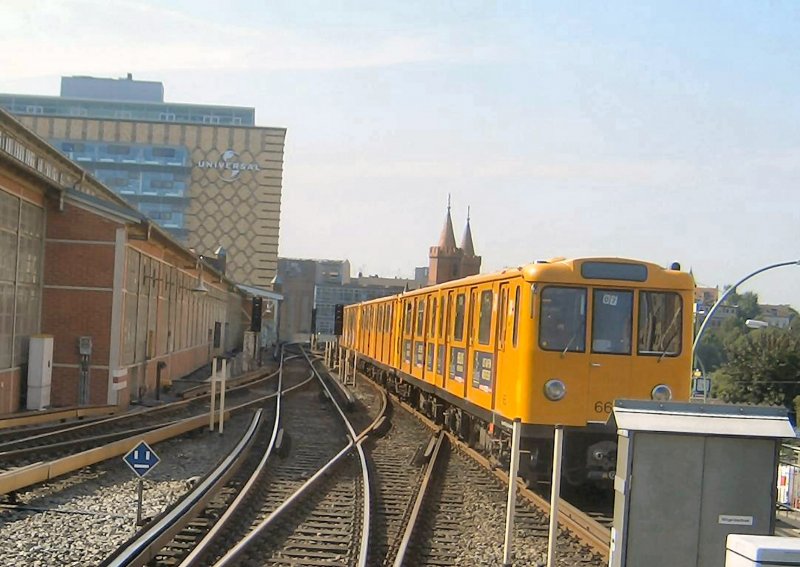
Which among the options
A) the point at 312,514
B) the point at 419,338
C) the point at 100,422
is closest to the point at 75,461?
the point at 312,514

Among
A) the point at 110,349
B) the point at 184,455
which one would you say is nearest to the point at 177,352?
the point at 110,349

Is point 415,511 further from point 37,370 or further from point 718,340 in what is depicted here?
point 718,340

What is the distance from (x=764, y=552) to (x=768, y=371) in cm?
4868

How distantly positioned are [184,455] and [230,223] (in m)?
68.2

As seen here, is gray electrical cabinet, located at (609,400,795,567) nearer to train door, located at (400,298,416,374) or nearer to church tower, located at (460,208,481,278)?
train door, located at (400,298,416,374)

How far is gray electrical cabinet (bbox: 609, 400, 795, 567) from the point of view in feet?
21.4

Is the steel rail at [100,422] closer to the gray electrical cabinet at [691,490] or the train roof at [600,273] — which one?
the train roof at [600,273]

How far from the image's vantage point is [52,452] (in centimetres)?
1370

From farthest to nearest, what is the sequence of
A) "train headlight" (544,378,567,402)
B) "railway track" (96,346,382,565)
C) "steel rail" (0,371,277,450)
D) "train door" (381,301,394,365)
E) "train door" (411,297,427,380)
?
1. "train door" (381,301,394,365)
2. "train door" (411,297,427,380)
3. "steel rail" (0,371,277,450)
4. "train headlight" (544,378,567,402)
5. "railway track" (96,346,382,565)

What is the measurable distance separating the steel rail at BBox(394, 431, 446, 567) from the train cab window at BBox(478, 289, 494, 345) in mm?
1976

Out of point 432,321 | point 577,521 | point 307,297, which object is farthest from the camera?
point 307,297

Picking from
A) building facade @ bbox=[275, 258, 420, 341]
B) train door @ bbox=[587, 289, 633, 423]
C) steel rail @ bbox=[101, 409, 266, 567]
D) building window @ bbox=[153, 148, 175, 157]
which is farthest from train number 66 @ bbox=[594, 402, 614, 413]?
building facade @ bbox=[275, 258, 420, 341]

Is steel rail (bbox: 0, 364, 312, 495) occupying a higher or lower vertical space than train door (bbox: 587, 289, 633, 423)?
lower

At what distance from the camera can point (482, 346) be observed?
13711 mm
